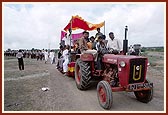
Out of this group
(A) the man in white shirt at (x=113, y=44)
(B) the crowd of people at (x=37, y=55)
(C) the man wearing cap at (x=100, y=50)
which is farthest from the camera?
(B) the crowd of people at (x=37, y=55)

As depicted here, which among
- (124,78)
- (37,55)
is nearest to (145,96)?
(124,78)

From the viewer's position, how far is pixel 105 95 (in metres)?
5.33

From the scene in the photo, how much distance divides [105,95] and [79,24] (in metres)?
5.17

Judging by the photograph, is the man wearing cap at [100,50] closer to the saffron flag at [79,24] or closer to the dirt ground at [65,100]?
the dirt ground at [65,100]

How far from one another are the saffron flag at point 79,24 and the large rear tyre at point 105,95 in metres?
4.67

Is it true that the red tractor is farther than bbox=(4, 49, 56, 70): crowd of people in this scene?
No

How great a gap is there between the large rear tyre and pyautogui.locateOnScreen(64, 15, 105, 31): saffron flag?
4.67 m

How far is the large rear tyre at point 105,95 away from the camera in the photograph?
512 cm

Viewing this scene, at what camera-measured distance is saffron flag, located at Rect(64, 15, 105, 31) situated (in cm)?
974

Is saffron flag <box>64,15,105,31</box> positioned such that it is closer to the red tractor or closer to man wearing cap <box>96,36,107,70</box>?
man wearing cap <box>96,36,107,70</box>

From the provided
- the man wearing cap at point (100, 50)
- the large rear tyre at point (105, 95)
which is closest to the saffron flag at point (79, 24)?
the man wearing cap at point (100, 50)

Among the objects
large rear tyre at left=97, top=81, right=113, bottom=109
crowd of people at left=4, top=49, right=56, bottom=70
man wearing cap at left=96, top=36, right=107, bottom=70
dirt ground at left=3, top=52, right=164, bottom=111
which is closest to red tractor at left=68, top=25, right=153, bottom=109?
large rear tyre at left=97, top=81, right=113, bottom=109

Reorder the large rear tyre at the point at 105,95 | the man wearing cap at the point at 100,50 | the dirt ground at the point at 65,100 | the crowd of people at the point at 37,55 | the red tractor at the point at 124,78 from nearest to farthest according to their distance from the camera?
the large rear tyre at the point at 105,95 < the red tractor at the point at 124,78 < the dirt ground at the point at 65,100 < the man wearing cap at the point at 100,50 < the crowd of people at the point at 37,55

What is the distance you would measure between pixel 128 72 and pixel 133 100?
1217 millimetres
